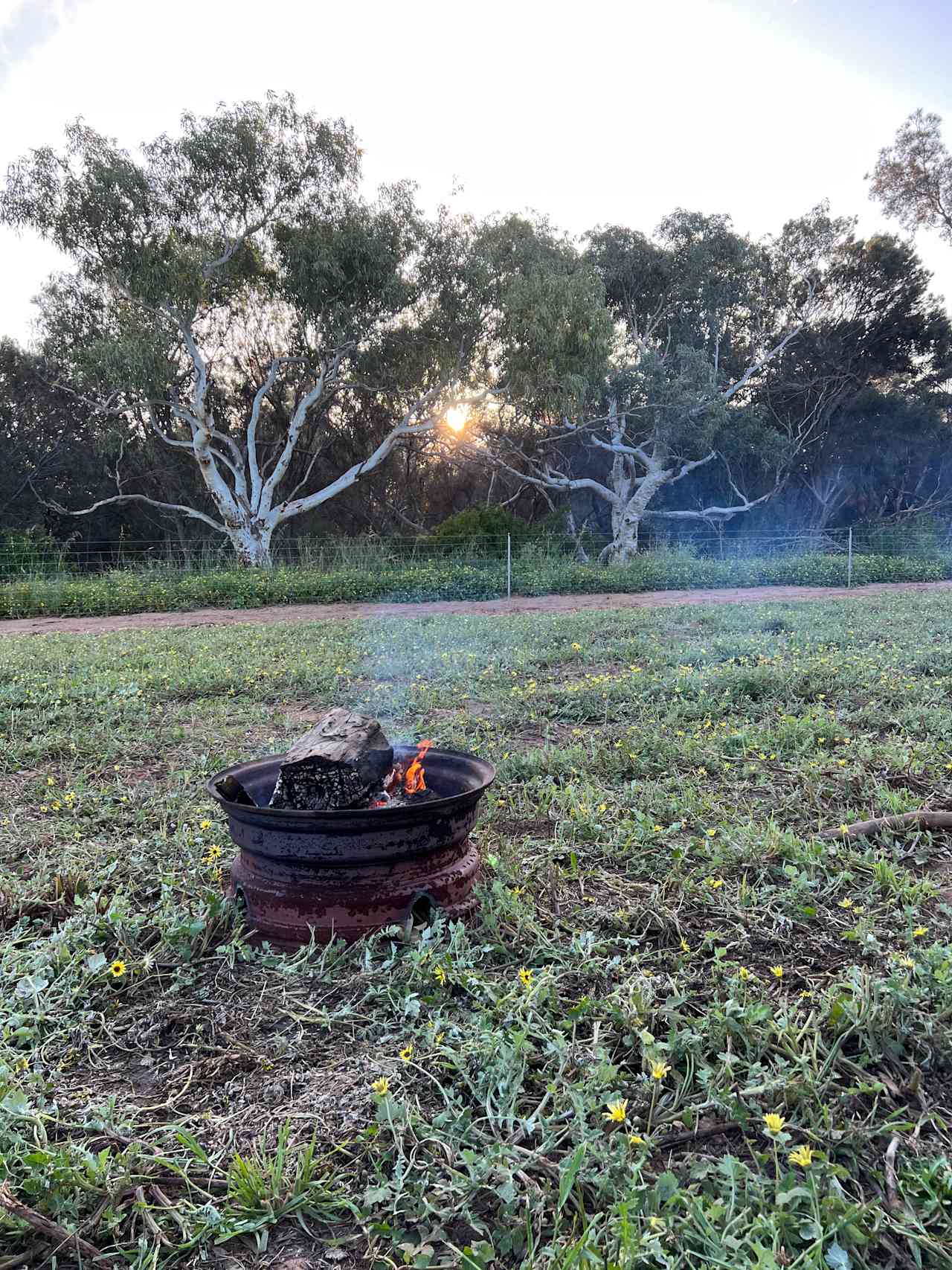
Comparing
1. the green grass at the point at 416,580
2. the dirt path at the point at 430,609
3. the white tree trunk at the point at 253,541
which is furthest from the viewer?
the white tree trunk at the point at 253,541

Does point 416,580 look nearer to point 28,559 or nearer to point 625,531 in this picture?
point 28,559

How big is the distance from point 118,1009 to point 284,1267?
805mm

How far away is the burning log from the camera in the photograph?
204 cm

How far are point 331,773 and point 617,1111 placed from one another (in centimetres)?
105

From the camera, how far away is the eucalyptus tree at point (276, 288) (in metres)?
15.0

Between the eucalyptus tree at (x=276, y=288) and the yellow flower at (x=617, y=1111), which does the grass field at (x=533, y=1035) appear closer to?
the yellow flower at (x=617, y=1111)

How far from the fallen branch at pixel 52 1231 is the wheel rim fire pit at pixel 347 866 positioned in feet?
2.52

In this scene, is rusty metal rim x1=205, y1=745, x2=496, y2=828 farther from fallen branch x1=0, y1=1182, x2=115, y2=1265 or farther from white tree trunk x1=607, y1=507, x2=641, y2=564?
white tree trunk x1=607, y1=507, x2=641, y2=564

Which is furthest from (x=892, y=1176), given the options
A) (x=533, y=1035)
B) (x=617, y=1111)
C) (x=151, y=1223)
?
(x=151, y=1223)

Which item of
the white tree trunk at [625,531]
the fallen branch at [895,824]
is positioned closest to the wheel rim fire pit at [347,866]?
the fallen branch at [895,824]

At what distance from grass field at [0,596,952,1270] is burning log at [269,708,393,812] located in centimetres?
34

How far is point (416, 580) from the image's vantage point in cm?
1314

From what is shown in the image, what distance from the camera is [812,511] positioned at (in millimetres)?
26219

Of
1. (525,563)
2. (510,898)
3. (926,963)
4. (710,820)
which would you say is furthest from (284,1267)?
(525,563)
